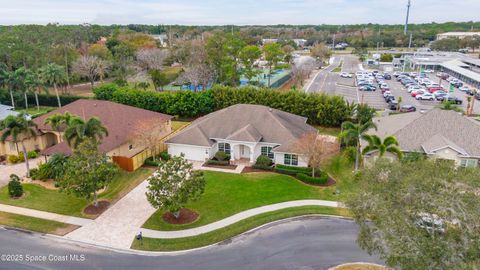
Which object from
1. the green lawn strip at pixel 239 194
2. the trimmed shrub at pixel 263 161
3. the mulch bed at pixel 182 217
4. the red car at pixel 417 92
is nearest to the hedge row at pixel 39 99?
the green lawn strip at pixel 239 194

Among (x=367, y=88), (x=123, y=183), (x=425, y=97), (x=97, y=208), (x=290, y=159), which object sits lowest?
(x=97, y=208)

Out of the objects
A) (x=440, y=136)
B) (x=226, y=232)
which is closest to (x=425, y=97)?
(x=440, y=136)

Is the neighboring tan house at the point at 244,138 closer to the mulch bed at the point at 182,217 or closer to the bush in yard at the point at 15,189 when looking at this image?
the mulch bed at the point at 182,217

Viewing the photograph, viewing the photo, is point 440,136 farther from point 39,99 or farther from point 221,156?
point 39,99

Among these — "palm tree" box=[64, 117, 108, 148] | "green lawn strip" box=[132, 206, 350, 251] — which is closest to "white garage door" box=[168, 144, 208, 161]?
"palm tree" box=[64, 117, 108, 148]

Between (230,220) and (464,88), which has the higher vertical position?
(464,88)

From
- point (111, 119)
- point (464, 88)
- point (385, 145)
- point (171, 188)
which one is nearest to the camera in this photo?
point (171, 188)
